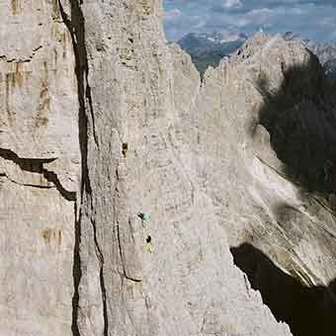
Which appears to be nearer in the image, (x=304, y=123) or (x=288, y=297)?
(x=288, y=297)

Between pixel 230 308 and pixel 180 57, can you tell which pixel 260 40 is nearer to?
pixel 180 57

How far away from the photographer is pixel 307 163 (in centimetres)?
2359

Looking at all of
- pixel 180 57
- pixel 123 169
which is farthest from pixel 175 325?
pixel 180 57

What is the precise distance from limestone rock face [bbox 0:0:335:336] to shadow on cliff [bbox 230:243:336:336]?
6.77 meters

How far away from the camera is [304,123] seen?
24875 millimetres

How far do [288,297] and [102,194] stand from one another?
8.57 m

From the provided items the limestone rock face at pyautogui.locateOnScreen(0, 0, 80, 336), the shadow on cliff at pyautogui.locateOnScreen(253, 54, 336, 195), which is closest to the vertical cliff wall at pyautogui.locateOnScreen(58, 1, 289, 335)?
the limestone rock face at pyautogui.locateOnScreen(0, 0, 80, 336)

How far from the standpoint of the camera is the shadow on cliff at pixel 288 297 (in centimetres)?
Result: 1375

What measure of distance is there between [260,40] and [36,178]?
2416 cm

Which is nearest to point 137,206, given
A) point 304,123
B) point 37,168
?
point 37,168

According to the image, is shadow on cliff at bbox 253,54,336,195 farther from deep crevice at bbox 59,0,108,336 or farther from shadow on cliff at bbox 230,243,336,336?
deep crevice at bbox 59,0,108,336

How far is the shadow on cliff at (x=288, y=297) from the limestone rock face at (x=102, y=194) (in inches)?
266

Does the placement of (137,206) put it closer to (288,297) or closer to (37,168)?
(37,168)

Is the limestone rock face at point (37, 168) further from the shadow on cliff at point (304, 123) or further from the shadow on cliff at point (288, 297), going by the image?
the shadow on cliff at point (304, 123)
